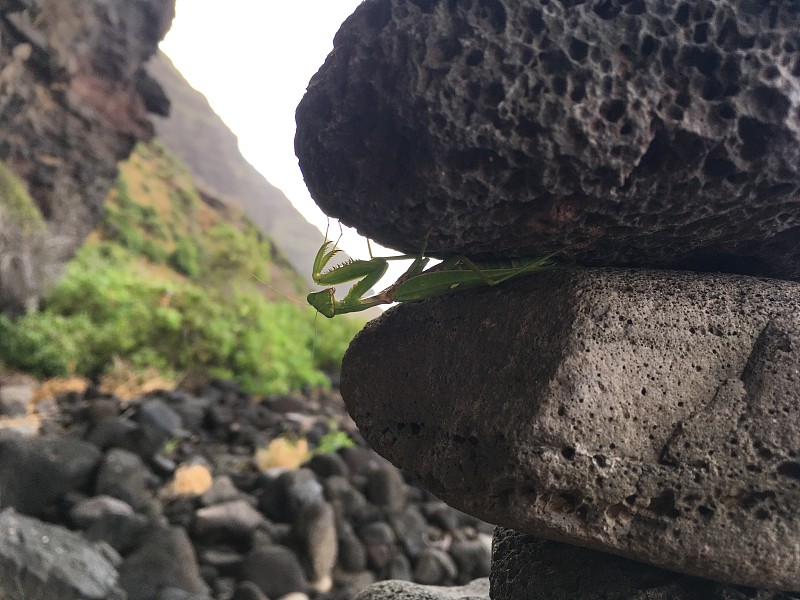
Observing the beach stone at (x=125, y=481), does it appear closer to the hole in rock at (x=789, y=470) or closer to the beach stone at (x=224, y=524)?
the beach stone at (x=224, y=524)

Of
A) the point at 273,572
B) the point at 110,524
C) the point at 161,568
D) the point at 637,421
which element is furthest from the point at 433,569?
the point at 637,421

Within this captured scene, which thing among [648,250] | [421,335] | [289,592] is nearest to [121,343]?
[289,592]

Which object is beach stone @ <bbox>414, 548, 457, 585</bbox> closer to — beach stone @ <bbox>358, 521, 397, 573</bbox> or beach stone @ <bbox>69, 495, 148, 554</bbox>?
beach stone @ <bbox>358, 521, 397, 573</bbox>

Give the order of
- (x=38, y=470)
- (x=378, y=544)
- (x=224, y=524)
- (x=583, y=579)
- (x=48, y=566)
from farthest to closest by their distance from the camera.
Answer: (x=378, y=544), (x=224, y=524), (x=38, y=470), (x=48, y=566), (x=583, y=579)

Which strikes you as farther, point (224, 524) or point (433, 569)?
point (433, 569)

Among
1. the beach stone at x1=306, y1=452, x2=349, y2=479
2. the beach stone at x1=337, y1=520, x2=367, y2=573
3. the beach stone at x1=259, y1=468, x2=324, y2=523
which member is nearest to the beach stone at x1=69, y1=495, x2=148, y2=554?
the beach stone at x1=259, y1=468, x2=324, y2=523

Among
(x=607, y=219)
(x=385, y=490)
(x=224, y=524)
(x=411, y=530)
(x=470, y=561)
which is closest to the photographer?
(x=607, y=219)

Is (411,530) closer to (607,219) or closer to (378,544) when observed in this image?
(378,544)
